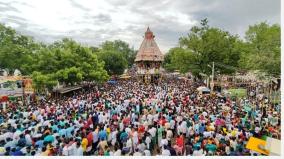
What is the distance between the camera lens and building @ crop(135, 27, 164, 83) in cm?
2833

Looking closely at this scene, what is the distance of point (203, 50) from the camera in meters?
21.0

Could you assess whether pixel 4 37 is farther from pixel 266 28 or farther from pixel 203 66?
pixel 266 28

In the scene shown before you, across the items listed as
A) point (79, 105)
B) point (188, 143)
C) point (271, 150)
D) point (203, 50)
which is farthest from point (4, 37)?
point (271, 150)

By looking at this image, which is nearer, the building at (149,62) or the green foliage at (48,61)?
the green foliage at (48,61)

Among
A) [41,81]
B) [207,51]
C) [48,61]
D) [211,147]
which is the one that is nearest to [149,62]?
[207,51]

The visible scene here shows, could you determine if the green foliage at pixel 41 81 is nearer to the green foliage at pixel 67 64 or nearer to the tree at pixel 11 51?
the green foliage at pixel 67 64

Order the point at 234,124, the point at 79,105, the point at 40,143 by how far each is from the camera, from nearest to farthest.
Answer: the point at 40,143
the point at 234,124
the point at 79,105

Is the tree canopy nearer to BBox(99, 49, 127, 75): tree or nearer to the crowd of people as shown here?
BBox(99, 49, 127, 75): tree

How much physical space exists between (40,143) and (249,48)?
63.7 ft

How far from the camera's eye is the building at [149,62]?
2833 cm

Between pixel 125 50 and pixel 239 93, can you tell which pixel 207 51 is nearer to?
pixel 239 93

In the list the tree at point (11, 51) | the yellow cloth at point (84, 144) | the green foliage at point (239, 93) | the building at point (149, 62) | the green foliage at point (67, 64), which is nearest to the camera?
the yellow cloth at point (84, 144)

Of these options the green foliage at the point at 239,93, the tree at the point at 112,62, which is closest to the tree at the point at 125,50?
the tree at the point at 112,62

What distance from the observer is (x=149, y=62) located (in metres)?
28.6
